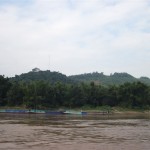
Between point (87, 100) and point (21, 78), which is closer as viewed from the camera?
point (87, 100)

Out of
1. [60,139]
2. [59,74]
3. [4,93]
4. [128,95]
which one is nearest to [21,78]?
[59,74]

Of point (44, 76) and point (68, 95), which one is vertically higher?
point (44, 76)

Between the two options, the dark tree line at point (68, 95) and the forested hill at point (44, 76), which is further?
the forested hill at point (44, 76)

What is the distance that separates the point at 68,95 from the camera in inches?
4026

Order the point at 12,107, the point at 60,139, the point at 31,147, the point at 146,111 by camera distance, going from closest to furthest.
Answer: the point at 31,147 < the point at 60,139 < the point at 12,107 < the point at 146,111

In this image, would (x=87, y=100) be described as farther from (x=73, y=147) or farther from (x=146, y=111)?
(x=73, y=147)

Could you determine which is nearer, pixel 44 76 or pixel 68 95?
pixel 68 95

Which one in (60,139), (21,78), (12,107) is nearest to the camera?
(60,139)

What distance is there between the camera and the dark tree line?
319 ft

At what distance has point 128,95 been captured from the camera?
349 feet

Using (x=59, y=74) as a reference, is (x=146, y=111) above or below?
below

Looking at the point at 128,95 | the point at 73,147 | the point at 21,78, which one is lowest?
the point at 73,147

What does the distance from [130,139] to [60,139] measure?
6280mm

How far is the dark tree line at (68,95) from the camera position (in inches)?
3834
